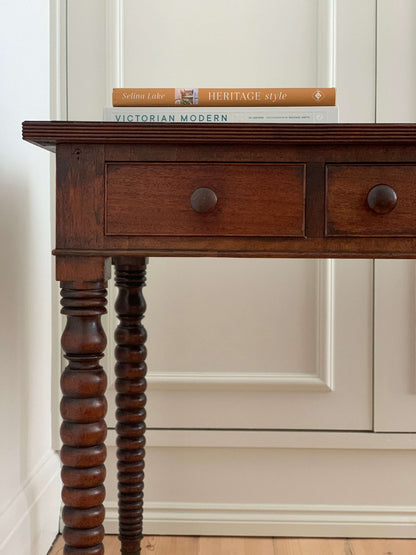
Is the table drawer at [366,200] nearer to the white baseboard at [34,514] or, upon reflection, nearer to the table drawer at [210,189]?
the table drawer at [210,189]

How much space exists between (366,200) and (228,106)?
21cm

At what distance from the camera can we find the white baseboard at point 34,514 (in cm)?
104

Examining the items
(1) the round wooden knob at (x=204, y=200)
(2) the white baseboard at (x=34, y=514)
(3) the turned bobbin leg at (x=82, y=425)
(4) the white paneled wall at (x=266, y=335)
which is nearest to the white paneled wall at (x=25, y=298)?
(2) the white baseboard at (x=34, y=514)

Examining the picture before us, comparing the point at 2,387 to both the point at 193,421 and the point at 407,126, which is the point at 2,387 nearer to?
the point at 193,421

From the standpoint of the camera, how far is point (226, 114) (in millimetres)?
828

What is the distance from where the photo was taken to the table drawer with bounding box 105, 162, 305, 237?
0.78m

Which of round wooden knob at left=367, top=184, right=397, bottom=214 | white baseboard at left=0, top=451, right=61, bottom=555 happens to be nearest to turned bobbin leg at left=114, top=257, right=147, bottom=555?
white baseboard at left=0, top=451, right=61, bottom=555

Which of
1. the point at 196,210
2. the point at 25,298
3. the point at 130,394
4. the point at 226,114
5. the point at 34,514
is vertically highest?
the point at 226,114

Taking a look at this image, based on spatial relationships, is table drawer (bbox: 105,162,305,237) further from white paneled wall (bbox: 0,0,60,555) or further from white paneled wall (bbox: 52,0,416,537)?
white paneled wall (bbox: 52,0,416,537)

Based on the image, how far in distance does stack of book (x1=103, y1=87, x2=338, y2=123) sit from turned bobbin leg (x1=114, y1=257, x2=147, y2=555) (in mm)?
323

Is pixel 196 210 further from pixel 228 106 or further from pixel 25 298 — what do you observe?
pixel 25 298

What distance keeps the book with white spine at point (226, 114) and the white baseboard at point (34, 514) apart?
0.63m

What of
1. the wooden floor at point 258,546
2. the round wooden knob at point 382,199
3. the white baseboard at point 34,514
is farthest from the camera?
the wooden floor at point 258,546

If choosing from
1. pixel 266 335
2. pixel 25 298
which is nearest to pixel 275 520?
pixel 266 335
